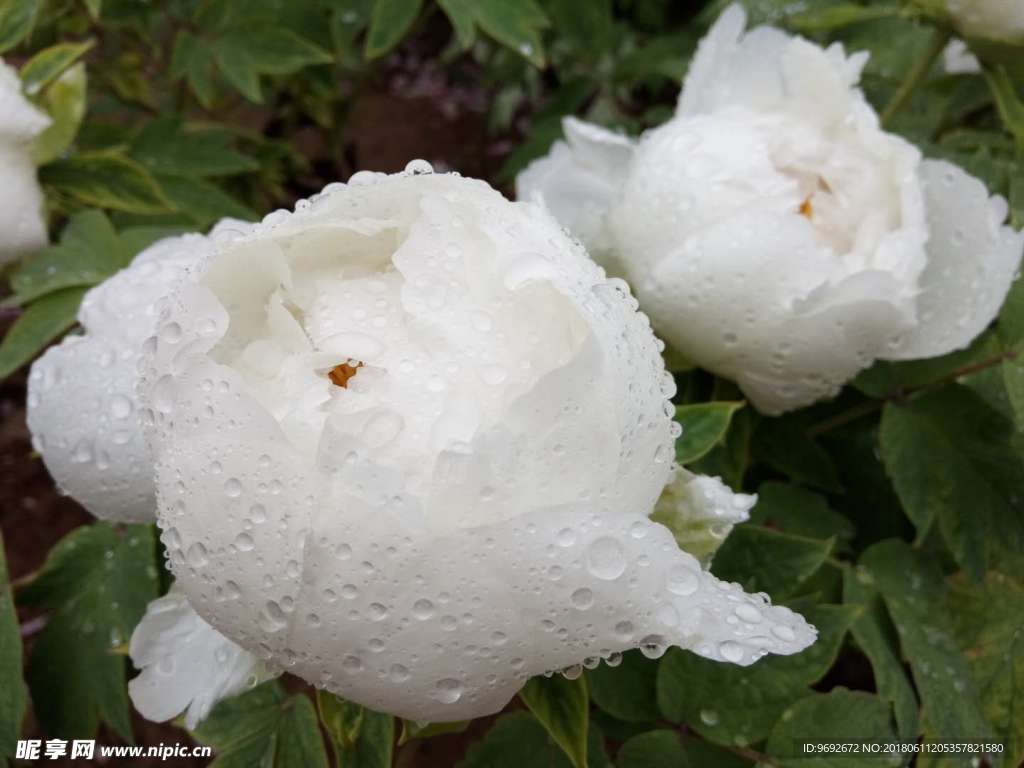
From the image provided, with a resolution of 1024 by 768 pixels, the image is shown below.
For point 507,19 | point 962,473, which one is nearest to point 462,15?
point 507,19

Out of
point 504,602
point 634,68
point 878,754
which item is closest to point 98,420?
point 504,602

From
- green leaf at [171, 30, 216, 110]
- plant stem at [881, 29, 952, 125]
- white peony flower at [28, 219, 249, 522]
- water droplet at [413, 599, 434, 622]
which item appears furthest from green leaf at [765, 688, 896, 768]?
green leaf at [171, 30, 216, 110]

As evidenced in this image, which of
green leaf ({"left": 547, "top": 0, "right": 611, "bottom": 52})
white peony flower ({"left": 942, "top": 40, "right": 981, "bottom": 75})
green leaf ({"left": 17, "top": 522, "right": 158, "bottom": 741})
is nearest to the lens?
green leaf ({"left": 17, "top": 522, "right": 158, "bottom": 741})

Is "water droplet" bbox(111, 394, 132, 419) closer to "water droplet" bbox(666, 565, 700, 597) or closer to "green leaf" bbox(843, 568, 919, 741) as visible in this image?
"water droplet" bbox(666, 565, 700, 597)

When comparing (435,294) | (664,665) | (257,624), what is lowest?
(664,665)

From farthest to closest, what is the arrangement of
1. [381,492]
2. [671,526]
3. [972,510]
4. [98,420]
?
[972,510]
[98,420]
[671,526]
[381,492]

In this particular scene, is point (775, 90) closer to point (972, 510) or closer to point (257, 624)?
point (972, 510)

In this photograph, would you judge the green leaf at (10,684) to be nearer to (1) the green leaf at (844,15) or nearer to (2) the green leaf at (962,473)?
(2) the green leaf at (962,473)

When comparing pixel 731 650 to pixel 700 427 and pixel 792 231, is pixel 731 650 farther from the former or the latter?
pixel 792 231
